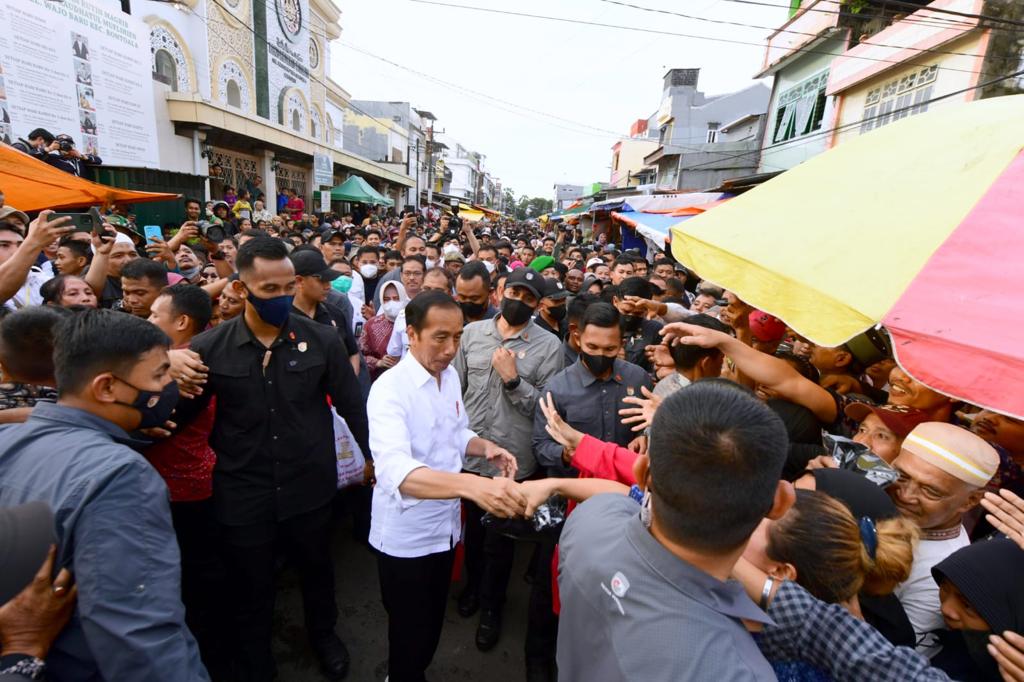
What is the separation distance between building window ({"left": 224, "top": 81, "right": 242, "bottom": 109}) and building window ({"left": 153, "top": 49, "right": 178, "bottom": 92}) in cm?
253

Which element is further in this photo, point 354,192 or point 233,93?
point 354,192

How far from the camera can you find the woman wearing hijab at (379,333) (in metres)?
4.50

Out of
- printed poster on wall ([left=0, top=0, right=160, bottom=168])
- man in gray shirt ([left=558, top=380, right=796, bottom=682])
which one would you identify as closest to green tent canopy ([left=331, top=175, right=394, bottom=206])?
printed poster on wall ([left=0, top=0, right=160, bottom=168])

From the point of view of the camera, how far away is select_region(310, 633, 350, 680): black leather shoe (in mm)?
2832

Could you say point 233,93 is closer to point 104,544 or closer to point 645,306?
point 645,306

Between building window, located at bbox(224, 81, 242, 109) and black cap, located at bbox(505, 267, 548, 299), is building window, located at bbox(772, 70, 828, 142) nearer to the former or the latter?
black cap, located at bbox(505, 267, 548, 299)

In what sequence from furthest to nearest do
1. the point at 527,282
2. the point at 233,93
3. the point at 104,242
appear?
the point at 233,93, the point at 104,242, the point at 527,282

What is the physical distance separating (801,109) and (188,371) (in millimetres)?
Result: 20406

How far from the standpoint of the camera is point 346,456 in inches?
132

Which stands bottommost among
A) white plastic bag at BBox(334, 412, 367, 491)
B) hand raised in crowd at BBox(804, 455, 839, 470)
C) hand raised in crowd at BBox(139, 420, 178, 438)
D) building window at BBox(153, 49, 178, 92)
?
white plastic bag at BBox(334, 412, 367, 491)

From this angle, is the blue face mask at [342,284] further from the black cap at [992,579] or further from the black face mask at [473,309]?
the black cap at [992,579]

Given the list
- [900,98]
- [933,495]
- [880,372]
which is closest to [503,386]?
[933,495]

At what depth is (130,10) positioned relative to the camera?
11352 millimetres

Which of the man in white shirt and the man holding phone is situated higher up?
the man holding phone
